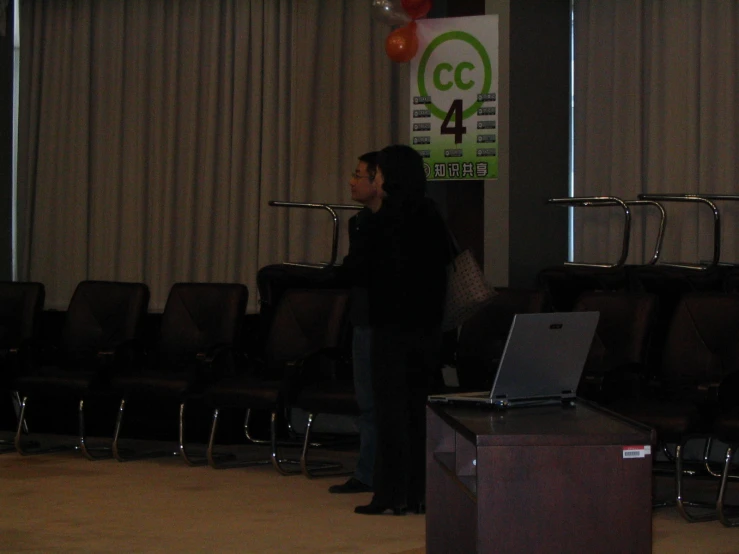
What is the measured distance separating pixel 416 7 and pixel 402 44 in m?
0.22

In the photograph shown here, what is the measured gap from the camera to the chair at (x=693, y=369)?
5.07 m

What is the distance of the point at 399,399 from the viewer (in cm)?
487

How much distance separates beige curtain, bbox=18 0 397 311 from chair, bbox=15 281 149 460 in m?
1.07

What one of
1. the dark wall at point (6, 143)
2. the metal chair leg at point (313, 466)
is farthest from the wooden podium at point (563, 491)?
the dark wall at point (6, 143)

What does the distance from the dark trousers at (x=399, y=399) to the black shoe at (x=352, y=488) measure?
61 centimetres

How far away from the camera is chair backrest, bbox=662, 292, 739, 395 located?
5422 millimetres

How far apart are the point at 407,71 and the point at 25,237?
3125 mm

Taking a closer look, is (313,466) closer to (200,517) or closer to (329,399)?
(329,399)

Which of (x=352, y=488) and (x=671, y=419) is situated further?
(x=352, y=488)

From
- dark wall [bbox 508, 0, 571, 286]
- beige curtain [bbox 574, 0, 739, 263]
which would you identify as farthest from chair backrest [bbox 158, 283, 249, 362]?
beige curtain [bbox 574, 0, 739, 263]

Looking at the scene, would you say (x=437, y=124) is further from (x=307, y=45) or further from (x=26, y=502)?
(x=26, y=502)

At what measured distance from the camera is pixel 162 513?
5062mm

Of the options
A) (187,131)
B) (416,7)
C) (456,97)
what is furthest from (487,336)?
(187,131)

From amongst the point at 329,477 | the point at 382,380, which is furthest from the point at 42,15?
the point at 382,380
